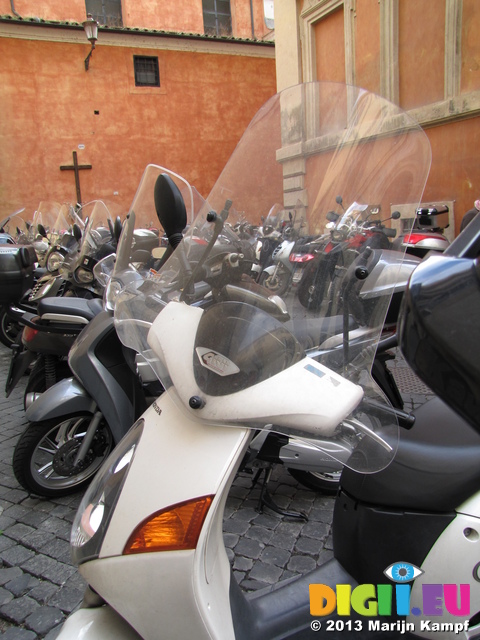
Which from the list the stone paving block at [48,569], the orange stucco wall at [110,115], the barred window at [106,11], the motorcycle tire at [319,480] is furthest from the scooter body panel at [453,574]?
the barred window at [106,11]

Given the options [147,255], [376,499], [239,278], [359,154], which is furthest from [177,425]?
[147,255]

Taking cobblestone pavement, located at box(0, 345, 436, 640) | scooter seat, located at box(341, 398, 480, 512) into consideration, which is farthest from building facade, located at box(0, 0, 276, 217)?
scooter seat, located at box(341, 398, 480, 512)

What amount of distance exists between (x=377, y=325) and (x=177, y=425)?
535 millimetres

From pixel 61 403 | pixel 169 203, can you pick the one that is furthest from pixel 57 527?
pixel 169 203

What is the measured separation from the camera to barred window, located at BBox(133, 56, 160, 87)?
17.8 metres

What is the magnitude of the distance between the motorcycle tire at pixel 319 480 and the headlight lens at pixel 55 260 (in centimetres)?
308

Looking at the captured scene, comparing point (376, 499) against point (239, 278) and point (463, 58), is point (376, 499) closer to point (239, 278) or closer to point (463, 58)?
point (239, 278)

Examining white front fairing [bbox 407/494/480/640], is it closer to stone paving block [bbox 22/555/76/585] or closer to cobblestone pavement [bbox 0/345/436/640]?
cobblestone pavement [bbox 0/345/436/640]

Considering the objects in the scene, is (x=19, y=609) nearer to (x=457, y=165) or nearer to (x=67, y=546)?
(x=67, y=546)

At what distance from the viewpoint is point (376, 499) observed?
1276 mm

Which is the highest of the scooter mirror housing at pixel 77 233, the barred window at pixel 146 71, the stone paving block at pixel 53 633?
the barred window at pixel 146 71

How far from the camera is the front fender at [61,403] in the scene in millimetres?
2645

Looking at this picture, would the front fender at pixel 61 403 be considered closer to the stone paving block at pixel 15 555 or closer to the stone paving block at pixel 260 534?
the stone paving block at pixel 15 555

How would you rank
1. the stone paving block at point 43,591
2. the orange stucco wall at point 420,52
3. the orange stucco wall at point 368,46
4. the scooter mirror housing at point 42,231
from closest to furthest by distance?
the stone paving block at point 43,591
the scooter mirror housing at point 42,231
the orange stucco wall at point 420,52
the orange stucco wall at point 368,46
